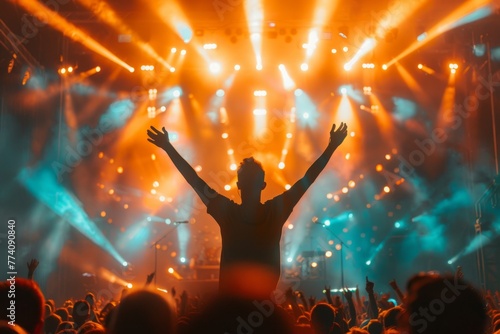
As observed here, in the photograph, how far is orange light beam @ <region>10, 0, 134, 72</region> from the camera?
16.1 m

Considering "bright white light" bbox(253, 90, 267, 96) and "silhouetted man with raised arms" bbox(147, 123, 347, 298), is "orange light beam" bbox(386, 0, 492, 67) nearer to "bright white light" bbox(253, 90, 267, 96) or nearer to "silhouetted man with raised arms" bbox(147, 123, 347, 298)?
"bright white light" bbox(253, 90, 267, 96)

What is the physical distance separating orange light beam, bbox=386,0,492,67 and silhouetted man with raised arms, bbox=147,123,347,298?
15.4 m

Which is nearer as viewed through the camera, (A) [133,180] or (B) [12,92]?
(B) [12,92]

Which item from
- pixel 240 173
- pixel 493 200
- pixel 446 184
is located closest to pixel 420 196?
pixel 446 184

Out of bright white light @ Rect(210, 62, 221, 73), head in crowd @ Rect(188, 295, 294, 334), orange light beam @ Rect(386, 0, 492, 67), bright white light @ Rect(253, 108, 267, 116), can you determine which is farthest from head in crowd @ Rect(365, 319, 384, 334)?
bright white light @ Rect(253, 108, 267, 116)

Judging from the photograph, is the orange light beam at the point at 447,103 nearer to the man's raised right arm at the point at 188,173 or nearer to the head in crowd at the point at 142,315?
the man's raised right arm at the point at 188,173

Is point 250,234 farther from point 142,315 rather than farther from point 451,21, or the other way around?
point 451,21

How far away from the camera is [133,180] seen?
102 ft

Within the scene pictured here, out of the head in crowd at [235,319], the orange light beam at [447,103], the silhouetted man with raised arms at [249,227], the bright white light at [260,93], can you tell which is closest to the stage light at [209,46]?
the bright white light at [260,93]

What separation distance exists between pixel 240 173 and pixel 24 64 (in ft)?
51.9

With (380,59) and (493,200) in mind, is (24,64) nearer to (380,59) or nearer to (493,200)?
(380,59)

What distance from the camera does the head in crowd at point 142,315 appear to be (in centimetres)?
181

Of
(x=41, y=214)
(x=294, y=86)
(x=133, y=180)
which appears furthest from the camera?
(x=133, y=180)

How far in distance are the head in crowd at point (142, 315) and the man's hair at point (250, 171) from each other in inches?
64.3
